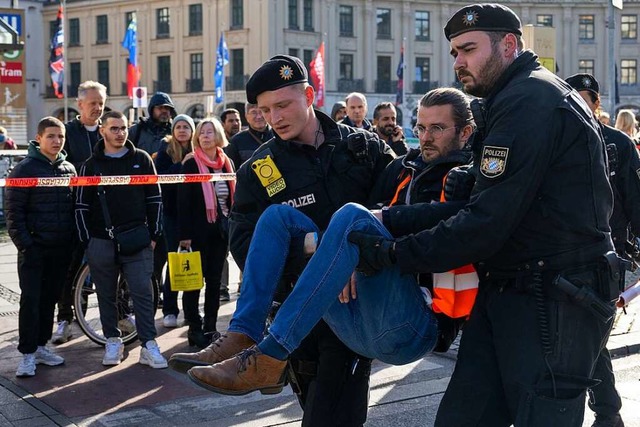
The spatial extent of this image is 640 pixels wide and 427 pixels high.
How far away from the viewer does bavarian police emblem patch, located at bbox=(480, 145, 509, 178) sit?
→ 3.05 meters

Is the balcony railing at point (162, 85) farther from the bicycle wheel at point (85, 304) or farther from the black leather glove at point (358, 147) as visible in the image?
the black leather glove at point (358, 147)

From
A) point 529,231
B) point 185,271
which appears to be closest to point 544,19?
point 185,271

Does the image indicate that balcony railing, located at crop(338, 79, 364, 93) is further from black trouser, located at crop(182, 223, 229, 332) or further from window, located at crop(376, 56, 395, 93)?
black trouser, located at crop(182, 223, 229, 332)

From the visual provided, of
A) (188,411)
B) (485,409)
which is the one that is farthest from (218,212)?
(485,409)

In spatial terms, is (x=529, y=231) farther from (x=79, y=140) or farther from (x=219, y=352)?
(x=79, y=140)

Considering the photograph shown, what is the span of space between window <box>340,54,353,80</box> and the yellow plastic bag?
54.3 m

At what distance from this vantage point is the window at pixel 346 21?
61.8 metres

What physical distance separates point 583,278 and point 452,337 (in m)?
0.70

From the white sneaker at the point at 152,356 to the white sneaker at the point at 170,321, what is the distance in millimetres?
1403

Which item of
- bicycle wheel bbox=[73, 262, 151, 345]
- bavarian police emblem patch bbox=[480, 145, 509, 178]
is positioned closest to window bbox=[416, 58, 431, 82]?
bicycle wheel bbox=[73, 262, 151, 345]

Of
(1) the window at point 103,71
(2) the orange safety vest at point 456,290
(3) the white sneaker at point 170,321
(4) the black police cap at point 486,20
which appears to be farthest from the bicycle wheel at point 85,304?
(1) the window at point 103,71

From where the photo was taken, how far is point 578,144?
3.12 metres

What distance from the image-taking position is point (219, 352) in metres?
3.55

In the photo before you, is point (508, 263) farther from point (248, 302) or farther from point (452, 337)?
point (248, 302)
